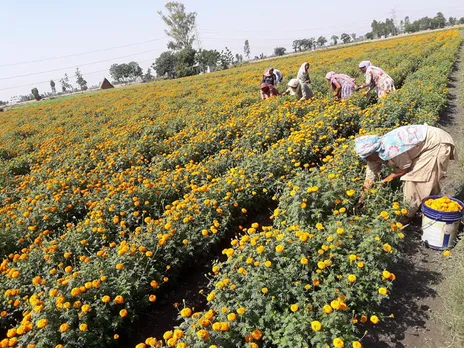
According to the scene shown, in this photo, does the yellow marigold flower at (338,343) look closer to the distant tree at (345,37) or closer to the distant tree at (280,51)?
the distant tree at (280,51)

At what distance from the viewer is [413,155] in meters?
3.44

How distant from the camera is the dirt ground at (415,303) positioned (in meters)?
2.39

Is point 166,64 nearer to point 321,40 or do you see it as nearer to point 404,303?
point 404,303

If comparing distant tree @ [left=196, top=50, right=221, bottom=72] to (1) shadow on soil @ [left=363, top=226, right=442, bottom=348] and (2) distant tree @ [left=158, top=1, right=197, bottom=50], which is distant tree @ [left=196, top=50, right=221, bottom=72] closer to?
(2) distant tree @ [left=158, top=1, right=197, bottom=50]

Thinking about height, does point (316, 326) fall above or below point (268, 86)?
below

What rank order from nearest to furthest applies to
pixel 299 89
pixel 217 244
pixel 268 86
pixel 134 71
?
pixel 217 244
pixel 299 89
pixel 268 86
pixel 134 71

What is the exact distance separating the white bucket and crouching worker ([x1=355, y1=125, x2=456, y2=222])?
1.11 feet

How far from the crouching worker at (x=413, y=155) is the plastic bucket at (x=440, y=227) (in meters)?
0.28

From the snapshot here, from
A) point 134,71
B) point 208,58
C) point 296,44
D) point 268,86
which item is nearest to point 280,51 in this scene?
point 296,44

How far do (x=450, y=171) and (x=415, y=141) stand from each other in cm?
207

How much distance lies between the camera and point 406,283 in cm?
290

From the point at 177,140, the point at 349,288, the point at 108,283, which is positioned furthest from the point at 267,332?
the point at 177,140

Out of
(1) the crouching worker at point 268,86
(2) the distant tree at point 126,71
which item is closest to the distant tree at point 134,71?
(2) the distant tree at point 126,71

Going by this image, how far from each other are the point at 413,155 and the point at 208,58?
164 feet
